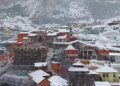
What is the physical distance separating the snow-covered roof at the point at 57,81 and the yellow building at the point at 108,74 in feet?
13.0

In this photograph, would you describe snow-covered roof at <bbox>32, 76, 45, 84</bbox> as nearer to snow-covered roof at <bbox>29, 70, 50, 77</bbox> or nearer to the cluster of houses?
the cluster of houses

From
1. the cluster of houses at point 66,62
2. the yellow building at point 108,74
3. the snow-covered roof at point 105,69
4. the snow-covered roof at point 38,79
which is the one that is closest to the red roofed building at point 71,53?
the cluster of houses at point 66,62

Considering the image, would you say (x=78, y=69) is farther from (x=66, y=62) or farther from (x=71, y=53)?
(x=71, y=53)

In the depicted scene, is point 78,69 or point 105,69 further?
point 105,69

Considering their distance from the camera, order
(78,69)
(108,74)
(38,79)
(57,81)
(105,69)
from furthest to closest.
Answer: (105,69) < (108,74) < (38,79) < (78,69) < (57,81)

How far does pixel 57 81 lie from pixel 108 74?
18.1 feet

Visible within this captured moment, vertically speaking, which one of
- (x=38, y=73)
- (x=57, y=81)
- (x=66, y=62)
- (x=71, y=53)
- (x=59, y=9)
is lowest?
(x=57, y=81)

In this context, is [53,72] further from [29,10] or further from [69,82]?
[29,10]

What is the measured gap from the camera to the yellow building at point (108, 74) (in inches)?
1881

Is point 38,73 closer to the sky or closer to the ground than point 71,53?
closer to the ground

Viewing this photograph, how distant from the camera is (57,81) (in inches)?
1797

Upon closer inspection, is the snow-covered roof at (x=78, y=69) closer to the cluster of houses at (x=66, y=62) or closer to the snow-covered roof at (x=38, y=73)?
the cluster of houses at (x=66, y=62)

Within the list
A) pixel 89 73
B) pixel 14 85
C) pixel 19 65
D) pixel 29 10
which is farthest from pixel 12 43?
pixel 29 10

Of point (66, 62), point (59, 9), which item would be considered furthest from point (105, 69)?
point (59, 9)
